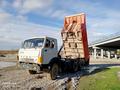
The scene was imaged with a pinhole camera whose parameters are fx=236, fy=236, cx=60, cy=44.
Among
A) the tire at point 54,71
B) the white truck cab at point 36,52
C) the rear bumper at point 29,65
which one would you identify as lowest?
the tire at point 54,71

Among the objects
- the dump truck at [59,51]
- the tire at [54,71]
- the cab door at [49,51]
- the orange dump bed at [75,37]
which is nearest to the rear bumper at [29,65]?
the dump truck at [59,51]

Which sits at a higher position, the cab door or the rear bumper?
the cab door

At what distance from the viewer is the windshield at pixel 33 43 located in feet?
47.2

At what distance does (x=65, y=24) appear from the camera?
65.6ft

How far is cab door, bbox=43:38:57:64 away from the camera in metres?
14.0

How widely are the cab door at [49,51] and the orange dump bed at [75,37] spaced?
401 centimetres

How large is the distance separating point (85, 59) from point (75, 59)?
4.40ft

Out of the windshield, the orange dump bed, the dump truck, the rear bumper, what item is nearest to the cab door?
the dump truck

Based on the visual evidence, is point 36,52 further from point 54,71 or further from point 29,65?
point 54,71

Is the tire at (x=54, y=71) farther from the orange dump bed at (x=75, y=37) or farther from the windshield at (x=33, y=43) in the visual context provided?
the orange dump bed at (x=75, y=37)

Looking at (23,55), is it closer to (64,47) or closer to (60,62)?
(60,62)

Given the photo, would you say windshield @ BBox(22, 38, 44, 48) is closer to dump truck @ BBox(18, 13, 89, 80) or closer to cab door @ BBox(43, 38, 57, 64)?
dump truck @ BBox(18, 13, 89, 80)

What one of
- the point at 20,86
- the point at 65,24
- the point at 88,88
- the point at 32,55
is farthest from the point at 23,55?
the point at 65,24

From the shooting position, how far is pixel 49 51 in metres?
14.4
